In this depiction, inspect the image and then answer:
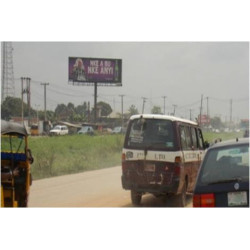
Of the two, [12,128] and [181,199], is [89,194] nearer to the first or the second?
[181,199]

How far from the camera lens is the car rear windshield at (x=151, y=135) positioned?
6633 mm

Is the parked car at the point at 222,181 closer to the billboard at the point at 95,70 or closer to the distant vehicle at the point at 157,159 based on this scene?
the distant vehicle at the point at 157,159

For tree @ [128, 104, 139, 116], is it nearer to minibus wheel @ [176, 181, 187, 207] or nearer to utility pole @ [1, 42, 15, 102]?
minibus wheel @ [176, 181, 187, 207]

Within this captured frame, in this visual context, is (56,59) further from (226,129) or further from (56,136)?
(226,129)

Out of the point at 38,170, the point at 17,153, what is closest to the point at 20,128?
the point at 17,153

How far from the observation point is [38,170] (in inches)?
293

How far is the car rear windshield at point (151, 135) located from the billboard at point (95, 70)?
0.88m

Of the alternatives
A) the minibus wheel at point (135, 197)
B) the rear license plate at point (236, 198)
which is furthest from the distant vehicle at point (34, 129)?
the rear license plate at point (236, 198)

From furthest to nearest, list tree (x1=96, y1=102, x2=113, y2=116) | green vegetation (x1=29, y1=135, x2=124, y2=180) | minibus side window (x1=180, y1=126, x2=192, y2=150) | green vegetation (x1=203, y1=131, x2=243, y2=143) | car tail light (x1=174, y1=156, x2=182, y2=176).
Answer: green vegetation (x1=203, y1=131, x2=243, y2=143) → tree (x1=96, y1=102, x2=113, y2=116) → green vegetation (x1=29, y1=135, x2=124, y2=180) → minibus side window (x1=180, y1=126, x2=192, y2=150) → car tail light (x1=174, y1=156, x2=182, y2=176)

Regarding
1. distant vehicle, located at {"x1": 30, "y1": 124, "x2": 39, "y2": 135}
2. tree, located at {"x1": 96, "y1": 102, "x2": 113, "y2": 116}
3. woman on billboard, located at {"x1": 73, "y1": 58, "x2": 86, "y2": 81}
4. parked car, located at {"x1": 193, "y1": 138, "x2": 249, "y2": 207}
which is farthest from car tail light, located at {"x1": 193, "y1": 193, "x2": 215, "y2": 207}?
distant vehicle, located at {"x1": 30, "y1": 124, "x2": 39, "y2": 135}

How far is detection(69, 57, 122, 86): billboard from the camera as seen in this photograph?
696 centimetres

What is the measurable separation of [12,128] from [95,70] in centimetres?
161

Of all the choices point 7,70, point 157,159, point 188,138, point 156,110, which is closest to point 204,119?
point 188,138

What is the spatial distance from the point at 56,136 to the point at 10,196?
1.48m
